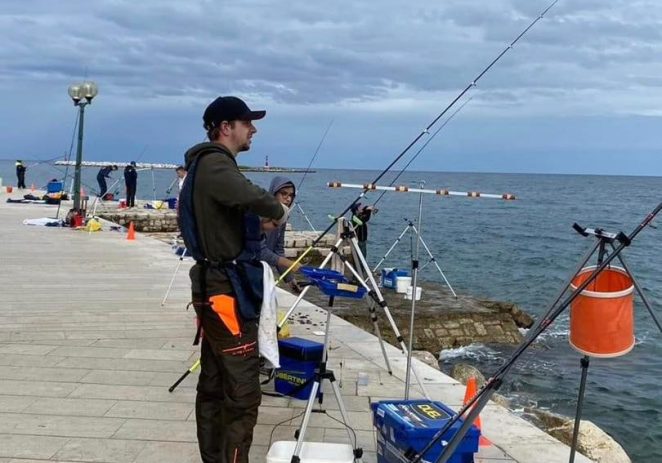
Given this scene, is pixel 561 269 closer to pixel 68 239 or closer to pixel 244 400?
pixel 68 239

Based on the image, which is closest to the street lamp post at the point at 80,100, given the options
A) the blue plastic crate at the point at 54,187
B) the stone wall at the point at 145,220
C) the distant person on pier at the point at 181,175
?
the stone wall at the point at 145,220

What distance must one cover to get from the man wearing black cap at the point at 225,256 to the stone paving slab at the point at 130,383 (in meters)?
0.97

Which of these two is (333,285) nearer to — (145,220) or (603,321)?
(603,321)

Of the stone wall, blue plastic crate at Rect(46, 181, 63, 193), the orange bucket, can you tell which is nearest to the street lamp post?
the stone wall

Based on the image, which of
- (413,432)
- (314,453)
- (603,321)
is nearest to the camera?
(603,321)

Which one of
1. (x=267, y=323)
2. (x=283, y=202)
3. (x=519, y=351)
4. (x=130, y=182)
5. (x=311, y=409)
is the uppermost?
(x=283, y=202)

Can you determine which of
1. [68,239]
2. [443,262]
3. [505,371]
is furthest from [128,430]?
[443,262]

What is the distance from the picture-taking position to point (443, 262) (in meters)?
28.8

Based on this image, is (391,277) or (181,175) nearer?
(181,175)

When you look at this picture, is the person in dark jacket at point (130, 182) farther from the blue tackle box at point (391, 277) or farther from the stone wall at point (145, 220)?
the blue tackle box at point (391, 277)

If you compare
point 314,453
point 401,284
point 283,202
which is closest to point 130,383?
point 283,202

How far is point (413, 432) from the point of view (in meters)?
3.56

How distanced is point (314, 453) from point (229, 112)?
1.90 m

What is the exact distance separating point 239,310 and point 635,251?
36.8 m
